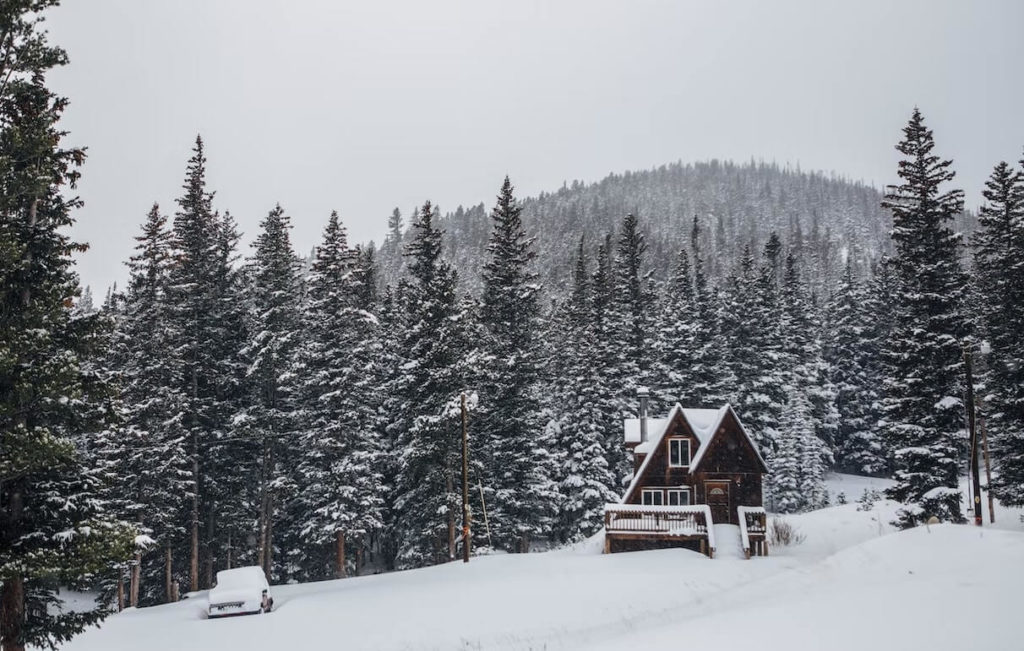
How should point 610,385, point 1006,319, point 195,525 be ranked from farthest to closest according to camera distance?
point 610,385 → point 195,525 → point 1006,319

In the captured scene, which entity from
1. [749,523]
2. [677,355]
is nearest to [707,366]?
[677,355]

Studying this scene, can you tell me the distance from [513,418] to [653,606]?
680 inches

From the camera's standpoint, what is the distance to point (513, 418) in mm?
38750

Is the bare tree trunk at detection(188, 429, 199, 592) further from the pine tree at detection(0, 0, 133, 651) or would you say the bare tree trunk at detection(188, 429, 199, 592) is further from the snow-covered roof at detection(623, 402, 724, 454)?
the snow-covered roof at detection(623, 402, 724, 454)

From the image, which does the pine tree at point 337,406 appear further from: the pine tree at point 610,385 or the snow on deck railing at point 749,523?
the snow on deck railing at point 749,523

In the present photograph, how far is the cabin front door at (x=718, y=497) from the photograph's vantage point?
36.0m

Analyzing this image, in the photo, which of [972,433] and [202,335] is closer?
[972,433]

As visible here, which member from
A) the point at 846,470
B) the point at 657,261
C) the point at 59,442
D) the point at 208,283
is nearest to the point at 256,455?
the point at 208,283

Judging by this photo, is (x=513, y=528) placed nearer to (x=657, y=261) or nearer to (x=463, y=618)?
(x=463, y=618)

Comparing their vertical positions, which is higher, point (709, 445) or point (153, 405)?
point (153, 405)

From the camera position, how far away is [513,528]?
38188 millimetres

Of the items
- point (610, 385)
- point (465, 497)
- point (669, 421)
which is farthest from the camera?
point (610, 385)

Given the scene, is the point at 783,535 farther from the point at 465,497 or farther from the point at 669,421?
the point at 465,497

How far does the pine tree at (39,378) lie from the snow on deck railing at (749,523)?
25.6 meters
